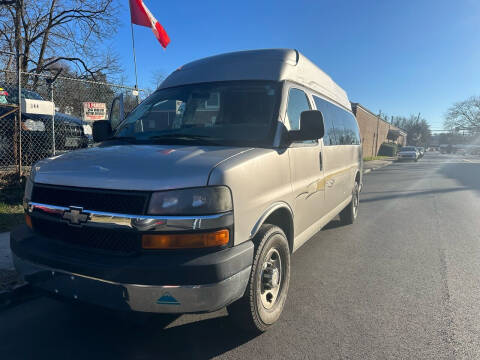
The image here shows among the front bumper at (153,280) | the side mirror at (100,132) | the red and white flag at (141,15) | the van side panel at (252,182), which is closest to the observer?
the front bumper at (153,280)

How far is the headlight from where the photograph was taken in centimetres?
214

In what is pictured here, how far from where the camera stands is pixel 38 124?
22.8 ft

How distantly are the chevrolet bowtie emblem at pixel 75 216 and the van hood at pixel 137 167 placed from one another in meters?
0.17

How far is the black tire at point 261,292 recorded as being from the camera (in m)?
2.58

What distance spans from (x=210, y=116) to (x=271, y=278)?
1619 mm

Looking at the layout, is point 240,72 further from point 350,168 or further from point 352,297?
point 350,168

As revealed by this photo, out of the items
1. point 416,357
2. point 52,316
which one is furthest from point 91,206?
point 416,357

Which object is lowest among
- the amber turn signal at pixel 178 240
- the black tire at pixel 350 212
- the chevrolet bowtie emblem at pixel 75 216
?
the black tire at pixel 350 212

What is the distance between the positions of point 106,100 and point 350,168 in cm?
708

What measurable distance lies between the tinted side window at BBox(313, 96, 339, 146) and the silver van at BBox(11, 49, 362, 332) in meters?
0.63

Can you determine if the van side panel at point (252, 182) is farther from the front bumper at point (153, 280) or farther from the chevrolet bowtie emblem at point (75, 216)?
the chevrolet bowtie emblem at point (75, 216)

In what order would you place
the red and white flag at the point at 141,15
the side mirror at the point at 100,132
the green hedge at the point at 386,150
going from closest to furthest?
1. the side mirror at the point at 100,132
2. the red and white flag at the point at 141,15
3. the green hedge at the point at 386,150

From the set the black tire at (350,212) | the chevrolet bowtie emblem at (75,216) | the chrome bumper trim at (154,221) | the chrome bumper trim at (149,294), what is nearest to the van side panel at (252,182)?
the chrome bumper trim at (154,221)

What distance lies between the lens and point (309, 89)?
4012mm
